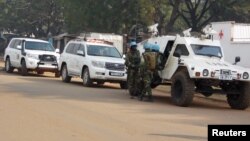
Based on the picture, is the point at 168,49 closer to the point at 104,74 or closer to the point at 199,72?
the point at 199,72

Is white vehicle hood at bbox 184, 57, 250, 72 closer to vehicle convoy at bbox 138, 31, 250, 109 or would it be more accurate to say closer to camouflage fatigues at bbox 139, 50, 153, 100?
Answer: vehicle convoy at bbox 138, 31, 250, 109

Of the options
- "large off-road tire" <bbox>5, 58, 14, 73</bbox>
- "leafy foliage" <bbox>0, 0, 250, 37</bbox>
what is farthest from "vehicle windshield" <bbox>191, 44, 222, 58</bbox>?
"leafy foliage" <bbox>0, 0, 250, 37</bbox>

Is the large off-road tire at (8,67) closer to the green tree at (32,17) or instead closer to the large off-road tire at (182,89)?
the large off-road tire at (182,89)

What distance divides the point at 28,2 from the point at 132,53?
131 feet

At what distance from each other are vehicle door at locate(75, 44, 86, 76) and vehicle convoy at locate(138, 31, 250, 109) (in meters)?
4.78

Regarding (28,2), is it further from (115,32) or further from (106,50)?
(106,50)

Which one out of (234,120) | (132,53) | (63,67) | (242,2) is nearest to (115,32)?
(242,2)

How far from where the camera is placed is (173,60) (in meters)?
16.3

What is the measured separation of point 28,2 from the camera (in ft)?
181

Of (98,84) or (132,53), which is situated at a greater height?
(132,53)

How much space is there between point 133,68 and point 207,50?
2.45 metres

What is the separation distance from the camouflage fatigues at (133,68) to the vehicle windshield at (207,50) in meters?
1.91

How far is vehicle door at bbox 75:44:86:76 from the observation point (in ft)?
69.6

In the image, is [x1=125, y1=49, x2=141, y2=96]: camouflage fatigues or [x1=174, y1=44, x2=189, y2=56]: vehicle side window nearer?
[x1=174, y1=44, x2=189, y2=56]: vehicle side window
